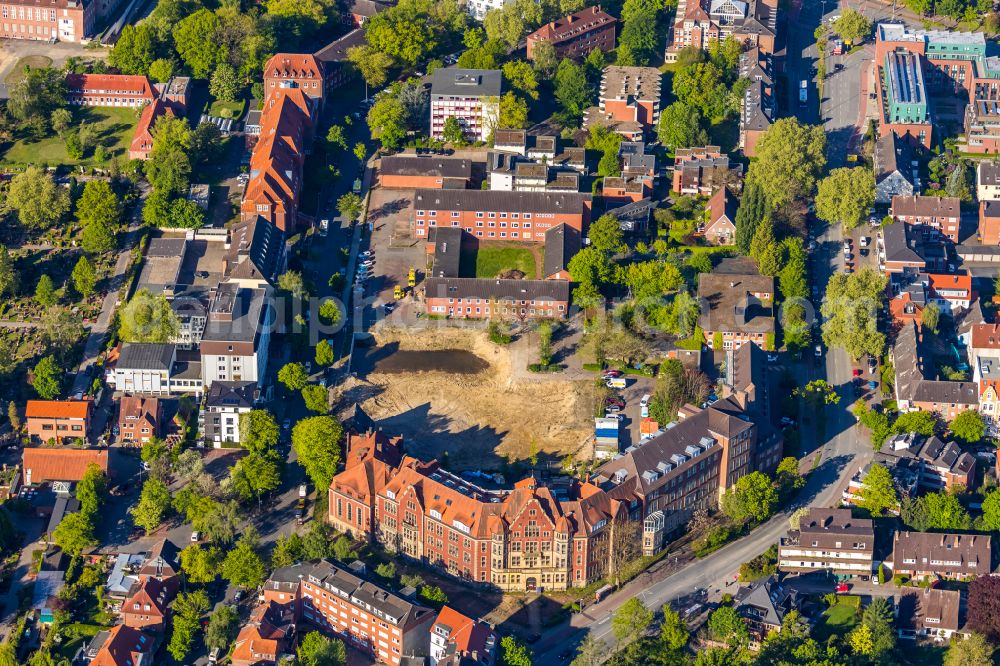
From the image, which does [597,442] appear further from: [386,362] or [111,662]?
[111,662]

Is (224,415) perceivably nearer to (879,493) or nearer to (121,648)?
(121,648)

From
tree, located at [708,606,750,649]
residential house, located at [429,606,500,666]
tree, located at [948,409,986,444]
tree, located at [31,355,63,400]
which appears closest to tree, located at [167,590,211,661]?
residential house, located at [429,606,500,666]

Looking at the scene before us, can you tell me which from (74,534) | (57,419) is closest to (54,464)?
(57,419)

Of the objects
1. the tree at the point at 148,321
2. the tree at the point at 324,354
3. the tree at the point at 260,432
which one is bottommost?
the tree at the point at 260,432

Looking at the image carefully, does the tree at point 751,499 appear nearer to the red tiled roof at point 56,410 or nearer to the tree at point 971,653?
the tree at point 971,653

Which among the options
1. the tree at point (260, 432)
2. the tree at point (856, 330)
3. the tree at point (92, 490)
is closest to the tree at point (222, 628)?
the tree at point (92, 490)

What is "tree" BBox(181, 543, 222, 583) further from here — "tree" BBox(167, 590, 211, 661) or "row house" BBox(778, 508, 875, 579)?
"row house" BBox(778, 508, 875, 579)
